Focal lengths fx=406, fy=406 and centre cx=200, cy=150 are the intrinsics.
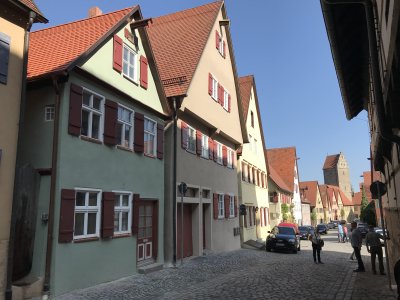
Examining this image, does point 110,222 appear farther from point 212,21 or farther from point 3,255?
point 212,21

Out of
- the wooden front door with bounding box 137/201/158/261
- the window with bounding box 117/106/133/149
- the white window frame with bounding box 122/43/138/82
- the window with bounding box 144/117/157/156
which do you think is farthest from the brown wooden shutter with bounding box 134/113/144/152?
the wooden front door with bounding box 137/201/158/261

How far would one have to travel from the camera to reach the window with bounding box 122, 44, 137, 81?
545 inches

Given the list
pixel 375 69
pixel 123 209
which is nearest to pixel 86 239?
pixel 123 209

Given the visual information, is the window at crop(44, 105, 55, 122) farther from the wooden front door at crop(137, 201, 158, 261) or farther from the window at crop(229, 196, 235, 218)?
the window at crop(229, 196, 235, 218)

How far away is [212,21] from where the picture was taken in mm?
21094

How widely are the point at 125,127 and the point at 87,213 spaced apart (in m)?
3.51

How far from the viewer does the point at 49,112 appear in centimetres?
1101

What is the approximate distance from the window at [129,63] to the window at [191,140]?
488 cm

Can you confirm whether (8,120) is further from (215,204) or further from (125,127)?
(215,204)

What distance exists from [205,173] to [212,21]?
792 centimetres

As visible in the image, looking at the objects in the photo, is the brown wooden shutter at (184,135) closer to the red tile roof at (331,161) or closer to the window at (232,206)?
the window at (232,206)

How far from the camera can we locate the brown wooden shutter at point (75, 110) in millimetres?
10898

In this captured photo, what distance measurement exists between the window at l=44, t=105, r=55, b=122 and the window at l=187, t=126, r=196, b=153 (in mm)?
8185

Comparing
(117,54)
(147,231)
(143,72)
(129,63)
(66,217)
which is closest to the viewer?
(66,217)
